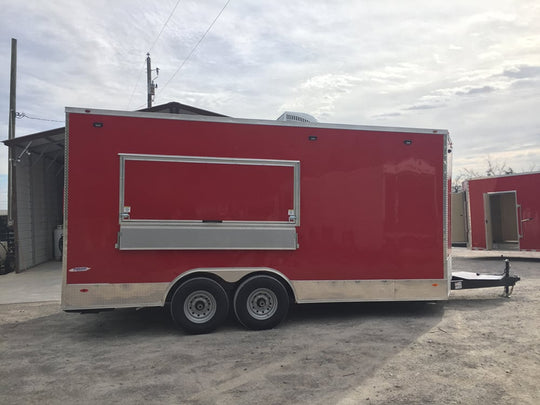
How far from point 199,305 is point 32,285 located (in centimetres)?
689

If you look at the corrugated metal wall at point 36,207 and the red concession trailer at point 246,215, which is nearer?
the red concession trailer at point 246,215

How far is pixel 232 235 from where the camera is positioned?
5980 mm

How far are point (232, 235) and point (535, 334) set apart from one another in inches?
174

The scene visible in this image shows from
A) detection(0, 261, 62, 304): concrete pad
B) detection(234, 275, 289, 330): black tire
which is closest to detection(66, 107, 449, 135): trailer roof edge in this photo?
detection(234, 275, 289, 330): black tire

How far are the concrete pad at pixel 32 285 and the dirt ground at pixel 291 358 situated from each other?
1.74 metres

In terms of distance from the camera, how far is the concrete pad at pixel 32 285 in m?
8.95

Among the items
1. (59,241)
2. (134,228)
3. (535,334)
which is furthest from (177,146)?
(59,241)

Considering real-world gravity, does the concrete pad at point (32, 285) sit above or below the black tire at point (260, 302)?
below

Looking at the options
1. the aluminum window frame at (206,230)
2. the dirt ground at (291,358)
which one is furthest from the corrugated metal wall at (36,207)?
the aluminum window frame at (206,230)

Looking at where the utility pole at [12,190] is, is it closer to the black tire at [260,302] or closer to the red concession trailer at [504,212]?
the black tire at [260,302]

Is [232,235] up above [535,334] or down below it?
above

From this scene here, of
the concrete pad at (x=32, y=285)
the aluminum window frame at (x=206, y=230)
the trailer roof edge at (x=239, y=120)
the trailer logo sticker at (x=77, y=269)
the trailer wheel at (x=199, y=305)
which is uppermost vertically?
the trailer roof edge at (x=239, y=120)

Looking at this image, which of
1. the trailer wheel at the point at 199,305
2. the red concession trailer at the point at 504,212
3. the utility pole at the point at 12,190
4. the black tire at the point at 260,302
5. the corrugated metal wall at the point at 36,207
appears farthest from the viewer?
the red concession trailer at the point at 504,212

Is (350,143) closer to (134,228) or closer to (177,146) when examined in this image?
(177,146)
